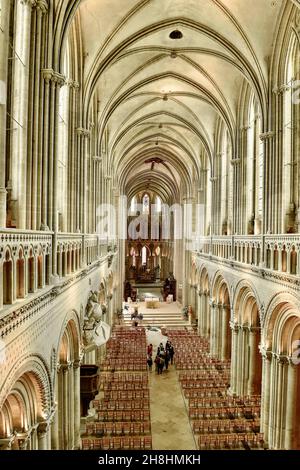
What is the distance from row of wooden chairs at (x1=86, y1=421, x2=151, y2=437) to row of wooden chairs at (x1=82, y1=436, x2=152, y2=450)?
134 cm

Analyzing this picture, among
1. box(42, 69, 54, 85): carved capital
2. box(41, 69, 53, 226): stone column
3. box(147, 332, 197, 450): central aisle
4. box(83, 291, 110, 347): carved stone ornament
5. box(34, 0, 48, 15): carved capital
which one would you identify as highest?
box(34, 0, 48, 15): carved capital

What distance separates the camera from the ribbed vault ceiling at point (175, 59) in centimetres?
1506

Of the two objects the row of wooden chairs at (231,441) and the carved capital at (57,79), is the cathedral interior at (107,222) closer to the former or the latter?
the row of wooden chairs at (231,441)

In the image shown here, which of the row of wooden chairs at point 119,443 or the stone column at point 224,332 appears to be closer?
the row of wooden chairs at point 119,443

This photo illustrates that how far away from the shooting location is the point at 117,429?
15.4 meters

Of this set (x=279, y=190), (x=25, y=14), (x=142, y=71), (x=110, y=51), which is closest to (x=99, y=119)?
(x=142, y=71)

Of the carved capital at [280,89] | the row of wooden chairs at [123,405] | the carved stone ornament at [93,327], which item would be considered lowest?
the row of wooden chairs at [123,405]

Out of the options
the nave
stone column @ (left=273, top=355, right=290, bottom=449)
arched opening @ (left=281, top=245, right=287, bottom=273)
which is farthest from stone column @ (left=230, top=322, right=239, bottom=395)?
arched opening @ (left=281, top=245, right=287, bottom=273)

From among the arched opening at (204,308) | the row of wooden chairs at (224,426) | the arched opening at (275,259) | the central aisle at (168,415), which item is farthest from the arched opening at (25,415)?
the arched opening at (204,308)

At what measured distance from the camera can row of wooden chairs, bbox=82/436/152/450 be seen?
13.4 meters

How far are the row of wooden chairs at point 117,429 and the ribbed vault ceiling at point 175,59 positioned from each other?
1299 centimetres

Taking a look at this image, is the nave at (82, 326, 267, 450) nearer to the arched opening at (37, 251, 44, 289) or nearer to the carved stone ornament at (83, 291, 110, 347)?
the carved stone ornament at (83, 291, 110, 347)

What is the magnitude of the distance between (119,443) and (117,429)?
1817 mm

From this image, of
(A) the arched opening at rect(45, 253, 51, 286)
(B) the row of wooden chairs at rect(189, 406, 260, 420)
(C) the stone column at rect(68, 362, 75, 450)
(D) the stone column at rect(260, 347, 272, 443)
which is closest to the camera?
(A) the arched opening at rect(45, 253, 51, 286)
